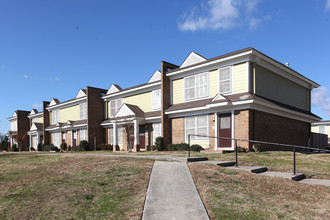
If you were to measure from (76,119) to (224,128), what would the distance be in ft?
74.4

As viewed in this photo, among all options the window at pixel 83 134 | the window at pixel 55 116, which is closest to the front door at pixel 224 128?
the window at pixel 83 134

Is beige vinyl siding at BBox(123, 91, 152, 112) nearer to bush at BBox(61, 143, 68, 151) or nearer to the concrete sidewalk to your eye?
bush at BBox(61, 143, 68, 151)

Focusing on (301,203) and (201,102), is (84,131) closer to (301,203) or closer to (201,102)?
(201,102)

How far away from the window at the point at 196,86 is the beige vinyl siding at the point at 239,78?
2.41 meters

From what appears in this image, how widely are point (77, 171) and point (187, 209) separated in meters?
5.79

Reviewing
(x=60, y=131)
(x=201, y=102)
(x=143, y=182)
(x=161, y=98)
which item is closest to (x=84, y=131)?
(x=60, y=131)

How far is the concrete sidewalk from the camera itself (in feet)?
17.1

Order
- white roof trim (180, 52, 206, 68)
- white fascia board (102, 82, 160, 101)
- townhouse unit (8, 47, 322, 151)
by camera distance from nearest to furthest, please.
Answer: townhouse unit (8, 47, 322, 151)
white roof trim (180, 52, 206, 68)
white fascia board (102, 82, 160, 101)

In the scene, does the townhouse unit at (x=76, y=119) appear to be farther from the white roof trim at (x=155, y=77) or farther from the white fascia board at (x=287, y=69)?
the white fascia board at (x=287, y=69)

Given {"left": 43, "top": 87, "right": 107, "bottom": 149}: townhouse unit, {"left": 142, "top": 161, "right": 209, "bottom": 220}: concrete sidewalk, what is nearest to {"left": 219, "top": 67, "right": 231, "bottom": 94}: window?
{"left": 142, "top": 161, "right": 209, "bottom": 220}: concrete sidewalk

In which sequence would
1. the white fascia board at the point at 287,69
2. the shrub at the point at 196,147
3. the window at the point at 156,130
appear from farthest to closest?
the window at the point at 156,130, the shrub at the point at 196,147, the white fascia board at the point at 287,69

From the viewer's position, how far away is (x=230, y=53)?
1755 cm

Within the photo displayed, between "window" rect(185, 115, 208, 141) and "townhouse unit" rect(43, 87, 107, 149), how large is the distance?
1294 centimetres

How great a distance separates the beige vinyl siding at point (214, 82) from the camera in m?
18.7
